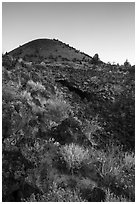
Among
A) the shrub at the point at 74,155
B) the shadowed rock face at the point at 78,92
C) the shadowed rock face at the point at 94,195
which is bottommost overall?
the shadowed rock face at the point at 94,195

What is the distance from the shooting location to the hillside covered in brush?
761 cm

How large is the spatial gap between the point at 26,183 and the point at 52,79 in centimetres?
787

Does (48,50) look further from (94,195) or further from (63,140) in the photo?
(94,195)

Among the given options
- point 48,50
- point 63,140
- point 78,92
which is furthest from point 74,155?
point 48,50

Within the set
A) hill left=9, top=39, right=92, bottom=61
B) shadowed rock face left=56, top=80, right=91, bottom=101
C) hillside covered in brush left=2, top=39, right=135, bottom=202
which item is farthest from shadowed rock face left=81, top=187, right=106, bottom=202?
hill left=9, top=39, right=92, bottom=61

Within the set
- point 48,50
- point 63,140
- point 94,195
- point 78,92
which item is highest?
point 48,50

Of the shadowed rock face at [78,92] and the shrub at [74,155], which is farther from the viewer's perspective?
the shadowed rock face at [78,92]

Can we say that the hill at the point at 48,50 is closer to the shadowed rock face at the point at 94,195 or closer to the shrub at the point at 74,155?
the shrub at the point at 74,155

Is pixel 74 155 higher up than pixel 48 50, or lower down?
lower down

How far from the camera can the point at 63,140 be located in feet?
31.0

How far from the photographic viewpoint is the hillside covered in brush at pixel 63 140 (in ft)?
25.0

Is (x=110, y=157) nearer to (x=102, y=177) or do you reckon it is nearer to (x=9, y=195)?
(x=102, y=177)

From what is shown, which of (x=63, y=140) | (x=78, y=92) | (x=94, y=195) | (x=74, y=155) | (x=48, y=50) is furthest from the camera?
(x=48, y=50)

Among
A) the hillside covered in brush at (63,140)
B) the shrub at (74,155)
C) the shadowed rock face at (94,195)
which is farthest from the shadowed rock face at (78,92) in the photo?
the shadowed rock face at (94,195)
